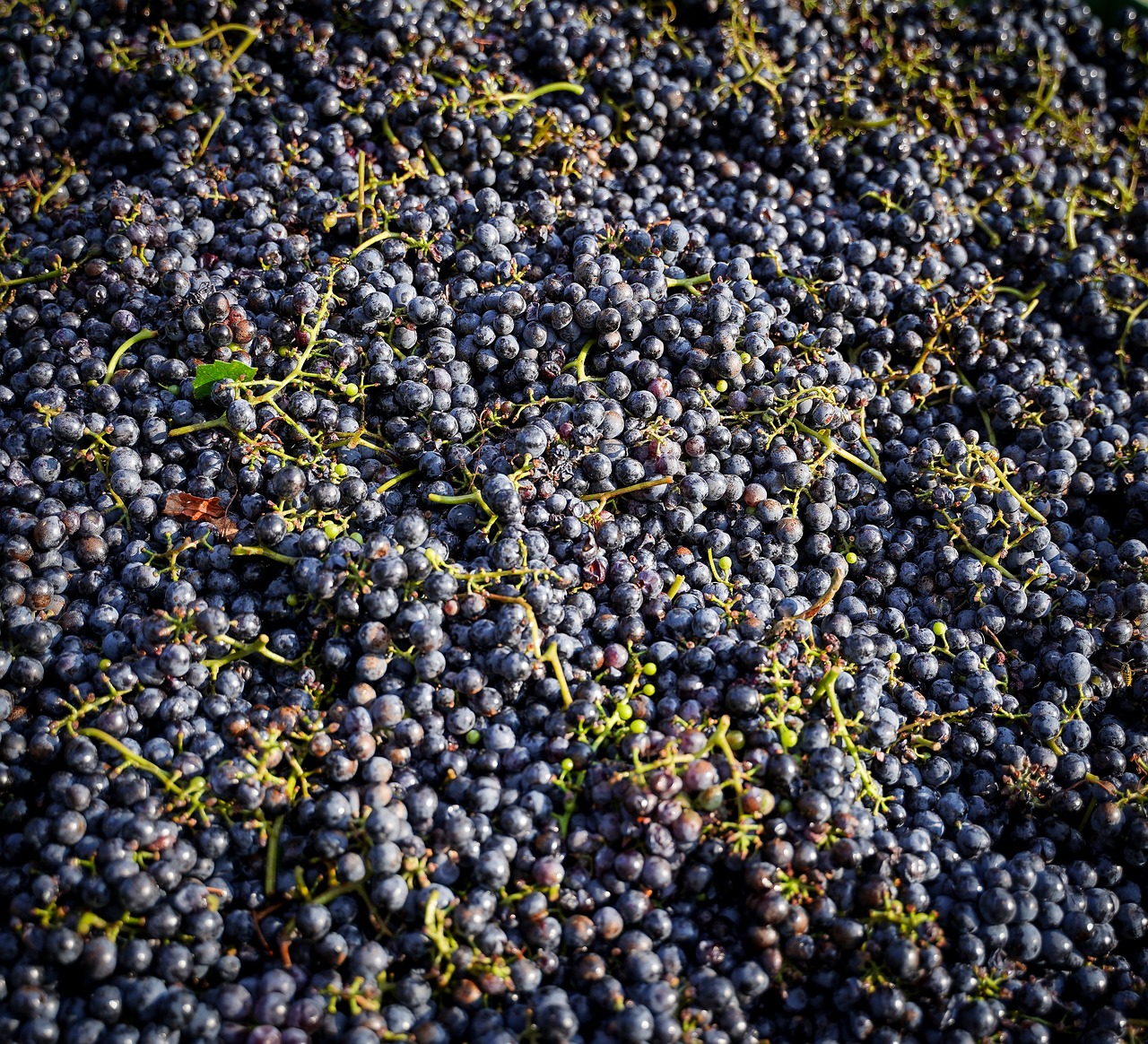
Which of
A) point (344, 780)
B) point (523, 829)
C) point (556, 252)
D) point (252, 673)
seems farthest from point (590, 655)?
point (556, 252)

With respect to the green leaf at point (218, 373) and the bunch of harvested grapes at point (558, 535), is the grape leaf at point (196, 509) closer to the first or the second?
the bunch of harvested grapes at point (558, 535)

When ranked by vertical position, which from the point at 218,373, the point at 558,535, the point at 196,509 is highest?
the point at 558,535

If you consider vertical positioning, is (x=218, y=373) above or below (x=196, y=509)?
above

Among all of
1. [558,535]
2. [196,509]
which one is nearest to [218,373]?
[196,509]

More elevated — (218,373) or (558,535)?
(558,535)

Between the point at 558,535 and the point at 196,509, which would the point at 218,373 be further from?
the point at 558,535

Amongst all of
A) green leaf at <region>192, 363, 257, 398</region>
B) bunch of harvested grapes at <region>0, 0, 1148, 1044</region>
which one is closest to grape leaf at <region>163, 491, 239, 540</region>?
bunch of harvested grapes at <region>0, 0, 1148, 1044</region>

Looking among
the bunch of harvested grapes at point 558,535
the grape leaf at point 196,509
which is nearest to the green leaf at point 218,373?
the bunch of harvested grapes at point 558,535

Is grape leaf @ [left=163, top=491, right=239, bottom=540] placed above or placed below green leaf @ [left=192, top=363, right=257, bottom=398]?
below

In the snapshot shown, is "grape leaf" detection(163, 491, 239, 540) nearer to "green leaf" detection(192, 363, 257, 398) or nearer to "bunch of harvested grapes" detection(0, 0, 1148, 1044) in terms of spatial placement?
"bunch of harvested grapes" detection(0, 0, 1148, 1044)
